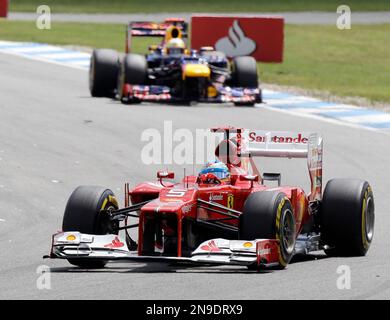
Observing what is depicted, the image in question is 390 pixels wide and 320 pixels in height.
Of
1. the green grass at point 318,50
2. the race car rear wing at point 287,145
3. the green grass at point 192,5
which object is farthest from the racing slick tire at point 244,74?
the green grass at point 192,5

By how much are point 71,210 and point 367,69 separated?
21.2m

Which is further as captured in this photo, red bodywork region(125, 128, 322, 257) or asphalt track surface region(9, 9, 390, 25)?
asphalt track surface region(9, 9, 390, 25)

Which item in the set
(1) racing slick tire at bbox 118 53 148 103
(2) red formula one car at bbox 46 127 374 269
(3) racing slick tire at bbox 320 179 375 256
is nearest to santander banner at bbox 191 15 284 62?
(1) racing slick tire at bbox 118 53 148 103

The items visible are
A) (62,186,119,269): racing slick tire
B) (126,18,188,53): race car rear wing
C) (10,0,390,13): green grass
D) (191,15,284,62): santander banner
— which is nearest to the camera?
(62,186,119,269): racing slick tire

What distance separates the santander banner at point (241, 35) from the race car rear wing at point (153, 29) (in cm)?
382

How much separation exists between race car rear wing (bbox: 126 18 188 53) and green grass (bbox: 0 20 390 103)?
3173 millimetres

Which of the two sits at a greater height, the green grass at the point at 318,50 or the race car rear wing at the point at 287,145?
the race car rear wing at the point at 287,145

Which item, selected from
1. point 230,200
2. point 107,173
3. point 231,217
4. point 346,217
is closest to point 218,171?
point 230,200

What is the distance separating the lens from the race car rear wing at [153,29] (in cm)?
2606

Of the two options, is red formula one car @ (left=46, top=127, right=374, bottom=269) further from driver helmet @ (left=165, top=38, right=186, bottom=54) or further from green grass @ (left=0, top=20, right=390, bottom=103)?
green grass @ (left=0, top=20, right=390, bottom=103)

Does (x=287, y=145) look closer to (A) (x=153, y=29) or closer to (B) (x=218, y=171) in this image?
(B) (x=218, y=171)

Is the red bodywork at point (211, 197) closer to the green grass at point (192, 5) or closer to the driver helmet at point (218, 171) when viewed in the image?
the driver helmet at point (218, 171)

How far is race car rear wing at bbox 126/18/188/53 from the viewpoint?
26062mm
